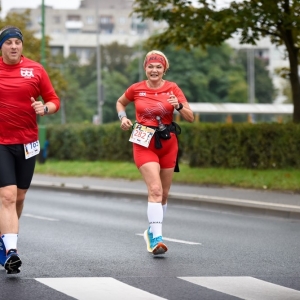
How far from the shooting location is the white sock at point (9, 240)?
9.07 meters

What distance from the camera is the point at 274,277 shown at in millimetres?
9031

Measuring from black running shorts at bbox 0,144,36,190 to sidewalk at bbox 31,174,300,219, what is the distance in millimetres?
7444

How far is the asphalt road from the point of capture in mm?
8164

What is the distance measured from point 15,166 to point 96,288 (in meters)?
1.61

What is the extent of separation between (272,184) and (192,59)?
73.1 meters

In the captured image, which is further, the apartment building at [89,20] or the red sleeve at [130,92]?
the apartment building at [89,20]

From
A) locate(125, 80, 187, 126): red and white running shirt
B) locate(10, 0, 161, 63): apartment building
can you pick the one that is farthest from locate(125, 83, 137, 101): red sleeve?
locate(10, 0, 161, 63): apartment building

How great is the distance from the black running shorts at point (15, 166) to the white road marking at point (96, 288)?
97cm

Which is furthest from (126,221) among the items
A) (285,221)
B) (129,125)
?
(129,125)

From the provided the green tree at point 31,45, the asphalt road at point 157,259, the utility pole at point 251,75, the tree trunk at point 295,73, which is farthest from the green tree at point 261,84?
the asphalt road at point 157,259

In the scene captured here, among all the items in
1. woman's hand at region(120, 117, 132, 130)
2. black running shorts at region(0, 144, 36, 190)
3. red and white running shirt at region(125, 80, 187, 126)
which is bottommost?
black running shorts at region(0, 144, 36, 190)

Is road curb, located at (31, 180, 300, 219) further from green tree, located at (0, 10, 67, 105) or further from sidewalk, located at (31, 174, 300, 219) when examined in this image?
green tree, located at (0, 10, 67, 105)

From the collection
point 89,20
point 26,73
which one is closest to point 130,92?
point 26,73

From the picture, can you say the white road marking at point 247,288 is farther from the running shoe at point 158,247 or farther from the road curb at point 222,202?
the road curb at point 222,202
